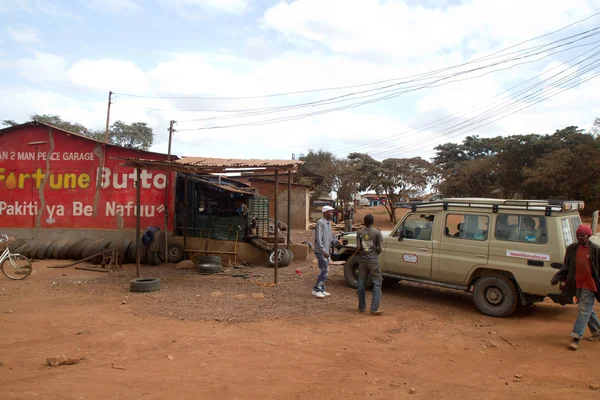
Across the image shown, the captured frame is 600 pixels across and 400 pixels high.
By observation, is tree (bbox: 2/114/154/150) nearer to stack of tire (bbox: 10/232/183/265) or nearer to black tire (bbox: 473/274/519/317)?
stack of tire (bbox: 10/232/183/265)

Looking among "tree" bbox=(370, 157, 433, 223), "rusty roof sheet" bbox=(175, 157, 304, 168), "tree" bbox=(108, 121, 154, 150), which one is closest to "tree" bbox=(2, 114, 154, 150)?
"tree" bbox=(108, 121, 154, 150)

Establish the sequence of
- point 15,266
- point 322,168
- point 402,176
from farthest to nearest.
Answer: point 322,168 < point 402,176 < point 15,266

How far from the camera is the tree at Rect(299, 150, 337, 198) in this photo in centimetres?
3541

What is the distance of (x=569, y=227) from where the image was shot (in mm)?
6805

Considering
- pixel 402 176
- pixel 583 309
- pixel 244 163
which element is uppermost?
pixel 402 176

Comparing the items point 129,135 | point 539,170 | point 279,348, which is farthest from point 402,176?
point 129,135

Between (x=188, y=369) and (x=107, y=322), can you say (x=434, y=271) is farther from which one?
(x=107, y=322)

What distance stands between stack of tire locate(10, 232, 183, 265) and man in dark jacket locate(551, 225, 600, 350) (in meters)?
10.4

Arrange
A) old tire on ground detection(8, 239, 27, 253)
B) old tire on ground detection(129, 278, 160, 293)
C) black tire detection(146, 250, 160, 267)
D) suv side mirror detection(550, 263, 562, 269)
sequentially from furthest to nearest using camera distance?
old tire on ground detection(8, 239, 27, 253)
black tire detection(146, 250, 160, 267)
old tire on ground detection(129, 278, 160, 293)
suv side mirror detection(550, 263, 562, 269)

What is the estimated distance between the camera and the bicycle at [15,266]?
Result: 32.5ft

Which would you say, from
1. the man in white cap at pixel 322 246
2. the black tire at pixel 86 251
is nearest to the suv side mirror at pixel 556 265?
the man in white cap at pixel 322 246

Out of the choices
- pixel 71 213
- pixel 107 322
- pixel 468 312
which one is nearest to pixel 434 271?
pixel 468 312

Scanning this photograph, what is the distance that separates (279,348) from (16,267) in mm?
8103

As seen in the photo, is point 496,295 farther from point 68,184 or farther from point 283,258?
point 68,184
